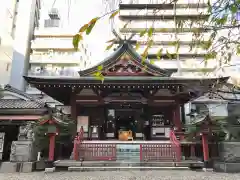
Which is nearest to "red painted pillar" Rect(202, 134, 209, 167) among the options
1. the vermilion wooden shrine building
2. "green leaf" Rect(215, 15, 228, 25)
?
the vermilion wooden shrine building

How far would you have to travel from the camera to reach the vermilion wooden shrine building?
13.0 metres

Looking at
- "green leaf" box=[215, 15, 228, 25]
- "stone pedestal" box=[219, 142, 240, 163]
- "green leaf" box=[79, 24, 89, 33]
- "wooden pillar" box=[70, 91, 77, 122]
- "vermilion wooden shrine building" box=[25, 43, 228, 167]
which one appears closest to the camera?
"green leaf" box=[79, 24, 89, 33]

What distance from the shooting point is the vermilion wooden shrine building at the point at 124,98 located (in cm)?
1296

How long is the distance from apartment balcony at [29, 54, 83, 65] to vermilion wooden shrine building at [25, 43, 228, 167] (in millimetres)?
16743

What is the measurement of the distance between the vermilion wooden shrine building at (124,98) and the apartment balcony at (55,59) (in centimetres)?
1674

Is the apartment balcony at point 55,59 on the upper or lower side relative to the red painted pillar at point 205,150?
upper

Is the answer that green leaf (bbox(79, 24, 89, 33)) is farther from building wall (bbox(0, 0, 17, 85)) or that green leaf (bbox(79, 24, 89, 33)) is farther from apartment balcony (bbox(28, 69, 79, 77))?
apartment balcony (bbox(28, 69, 79, 77))

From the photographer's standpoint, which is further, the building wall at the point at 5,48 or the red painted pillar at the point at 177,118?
the building wall at the point at 5,48

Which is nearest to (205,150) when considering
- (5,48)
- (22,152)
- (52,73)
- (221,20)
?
(221,20)

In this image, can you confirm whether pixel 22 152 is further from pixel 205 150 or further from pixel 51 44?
pixel 51 44

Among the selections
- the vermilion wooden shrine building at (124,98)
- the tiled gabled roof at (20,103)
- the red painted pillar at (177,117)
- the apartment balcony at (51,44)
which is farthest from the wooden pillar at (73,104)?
the apartment balcony at (51,44)

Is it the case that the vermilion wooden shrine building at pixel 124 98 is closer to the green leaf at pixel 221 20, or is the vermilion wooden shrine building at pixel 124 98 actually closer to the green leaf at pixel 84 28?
the green leaf at pixel 221 20

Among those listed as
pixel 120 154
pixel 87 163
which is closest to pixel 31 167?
pixel 87 163

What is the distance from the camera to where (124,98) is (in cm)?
1423
